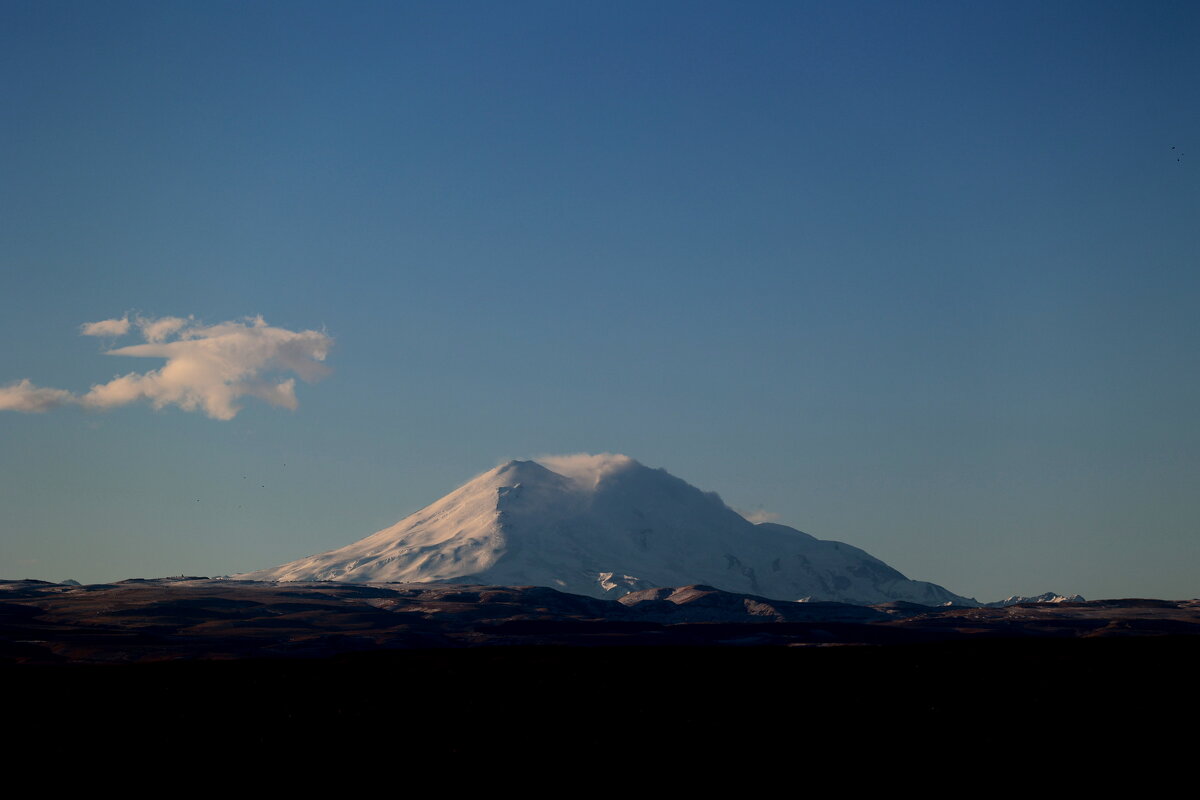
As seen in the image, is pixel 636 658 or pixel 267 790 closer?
pixel 267 790

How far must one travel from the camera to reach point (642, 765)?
157 ft

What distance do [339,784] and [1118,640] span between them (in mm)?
56448

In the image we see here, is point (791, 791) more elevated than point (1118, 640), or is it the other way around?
point (1118, 640)

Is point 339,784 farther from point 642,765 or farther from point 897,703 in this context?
point 897,703

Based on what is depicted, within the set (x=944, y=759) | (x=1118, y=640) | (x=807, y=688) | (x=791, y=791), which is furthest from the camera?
(x=1118, y=640)

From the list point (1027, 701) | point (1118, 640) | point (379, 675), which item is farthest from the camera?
point (1118, 640)

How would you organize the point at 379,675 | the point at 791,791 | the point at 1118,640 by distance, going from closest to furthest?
the point at 791,791, the point at 379,675, the point at 1118,640

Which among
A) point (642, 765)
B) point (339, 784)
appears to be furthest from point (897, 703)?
point (339, 784)

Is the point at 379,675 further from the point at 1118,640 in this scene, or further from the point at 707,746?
the point at 1118,640

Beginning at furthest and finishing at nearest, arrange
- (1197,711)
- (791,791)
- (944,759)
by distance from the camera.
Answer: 1. (1197,711)
2. (944,759)
3. (791,791)

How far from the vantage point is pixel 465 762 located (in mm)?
48438

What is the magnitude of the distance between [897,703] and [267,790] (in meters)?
31.7

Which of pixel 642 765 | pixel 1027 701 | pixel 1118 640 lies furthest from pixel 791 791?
pixel 1118 640

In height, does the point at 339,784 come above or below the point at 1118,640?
below
